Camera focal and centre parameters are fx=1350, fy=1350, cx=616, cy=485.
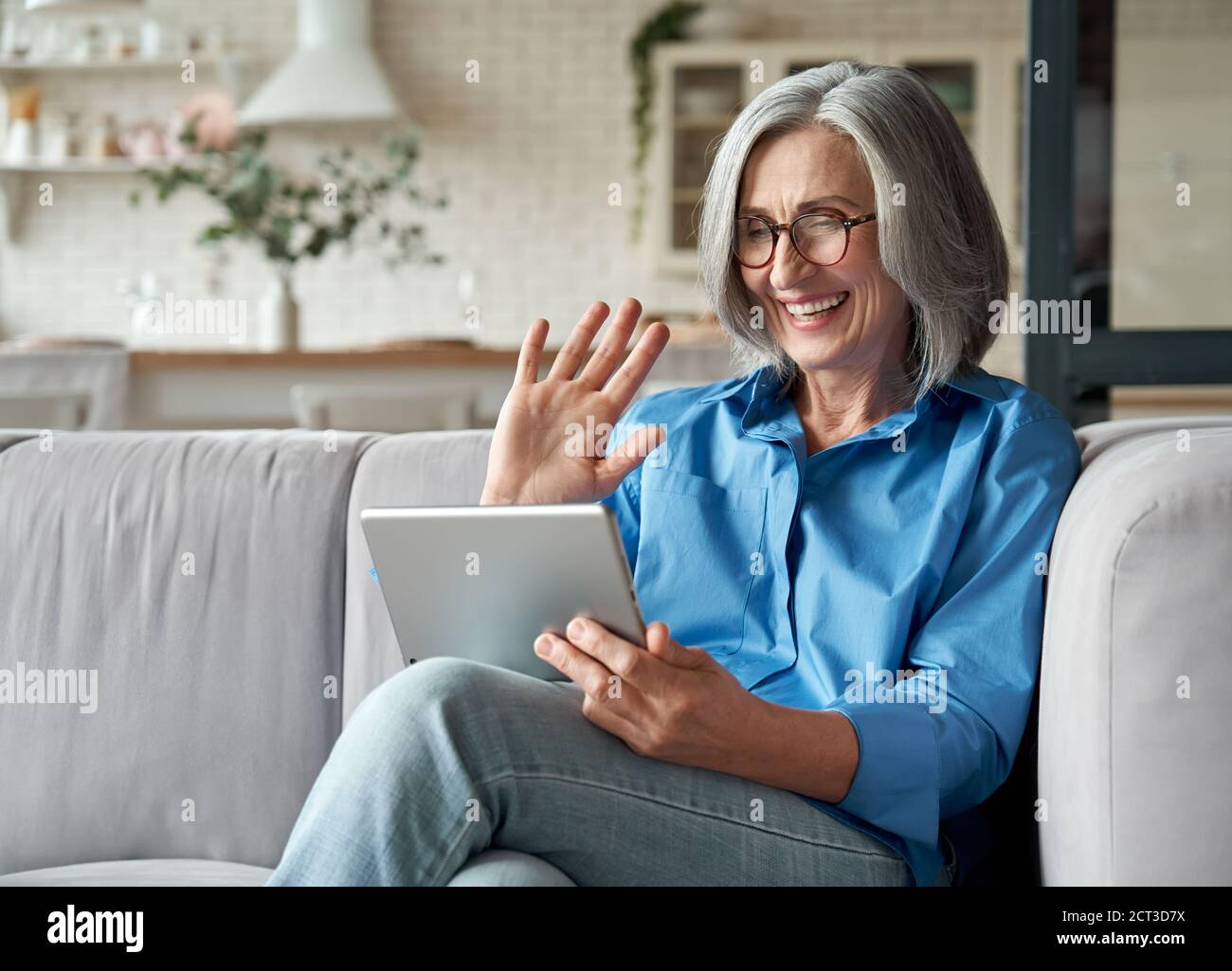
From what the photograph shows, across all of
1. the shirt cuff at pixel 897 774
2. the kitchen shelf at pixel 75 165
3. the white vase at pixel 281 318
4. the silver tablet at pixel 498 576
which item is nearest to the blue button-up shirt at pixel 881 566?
the shirt cuff at pixel 897 774

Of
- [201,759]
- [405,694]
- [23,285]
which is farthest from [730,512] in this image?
[23,285]

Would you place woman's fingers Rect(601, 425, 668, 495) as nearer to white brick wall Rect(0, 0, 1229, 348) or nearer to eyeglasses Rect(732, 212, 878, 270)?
eyeglasses Rect(732, 212, 878, 270)

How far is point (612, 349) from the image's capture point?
4.71ft

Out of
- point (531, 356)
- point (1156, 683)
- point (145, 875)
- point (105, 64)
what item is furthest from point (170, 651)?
point (105, 64)

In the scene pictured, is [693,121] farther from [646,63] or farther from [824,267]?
[824,267]

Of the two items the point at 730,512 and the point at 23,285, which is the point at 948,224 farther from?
the point at 23,285

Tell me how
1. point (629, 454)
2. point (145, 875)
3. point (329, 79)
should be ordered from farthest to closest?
point (329, 79) < point (145, 875) < point (629, 454)

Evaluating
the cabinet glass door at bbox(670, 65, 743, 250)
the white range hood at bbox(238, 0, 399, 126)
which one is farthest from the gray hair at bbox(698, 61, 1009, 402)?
the white range hood at bbox(238, 0, 399, 126)

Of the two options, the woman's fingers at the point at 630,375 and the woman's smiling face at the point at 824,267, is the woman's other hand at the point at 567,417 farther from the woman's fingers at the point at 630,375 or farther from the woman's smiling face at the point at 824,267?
the woman's smiling face at the point at 824,267

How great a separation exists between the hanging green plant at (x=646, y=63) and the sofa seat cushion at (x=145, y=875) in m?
4.85

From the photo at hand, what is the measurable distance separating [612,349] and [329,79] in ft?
16.0

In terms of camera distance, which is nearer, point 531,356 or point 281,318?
point 531,356

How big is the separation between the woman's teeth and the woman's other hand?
160 mm
